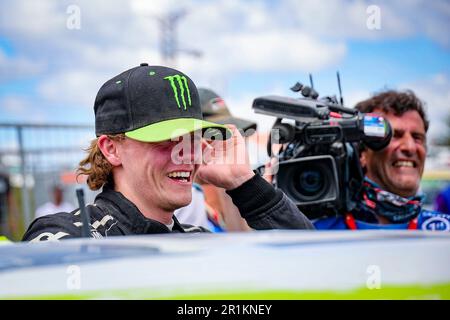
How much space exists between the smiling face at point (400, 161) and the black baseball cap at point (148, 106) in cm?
118

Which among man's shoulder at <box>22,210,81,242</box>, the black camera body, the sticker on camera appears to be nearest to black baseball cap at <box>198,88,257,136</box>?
the black camera body

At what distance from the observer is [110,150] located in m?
1.41

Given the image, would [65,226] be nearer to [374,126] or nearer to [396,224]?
[374,126]

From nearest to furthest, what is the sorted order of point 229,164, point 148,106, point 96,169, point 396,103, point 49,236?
point 49,236 → point 148,106 → point 96,169 → point 229,164 → point 396,103

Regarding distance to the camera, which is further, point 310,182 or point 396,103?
point 396,103

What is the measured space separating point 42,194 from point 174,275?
461cm

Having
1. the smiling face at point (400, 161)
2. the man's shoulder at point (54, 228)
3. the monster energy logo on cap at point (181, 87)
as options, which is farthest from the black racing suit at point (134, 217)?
the smiling face at point (400, 161)

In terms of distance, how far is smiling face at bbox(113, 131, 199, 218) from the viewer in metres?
1.35

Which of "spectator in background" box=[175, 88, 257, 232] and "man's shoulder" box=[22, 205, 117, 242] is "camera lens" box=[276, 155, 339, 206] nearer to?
"spectator in background" box=[175, 88, 257, 232]

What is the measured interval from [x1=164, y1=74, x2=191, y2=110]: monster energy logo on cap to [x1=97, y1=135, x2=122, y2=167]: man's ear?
A: 0.63 feet

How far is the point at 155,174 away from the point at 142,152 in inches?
2.4

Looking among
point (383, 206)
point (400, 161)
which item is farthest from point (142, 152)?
A: point (400, 161)
